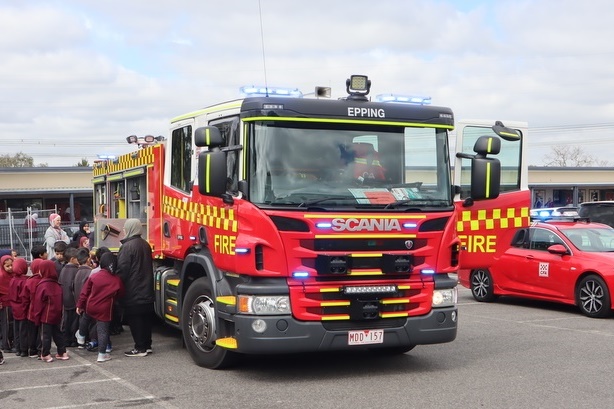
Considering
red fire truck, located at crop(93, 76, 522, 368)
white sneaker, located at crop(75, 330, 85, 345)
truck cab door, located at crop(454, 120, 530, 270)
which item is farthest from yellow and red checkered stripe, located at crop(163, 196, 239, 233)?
→ truck cab door, located at crop(454, 120, 530, 270)

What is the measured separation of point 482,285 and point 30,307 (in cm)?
890

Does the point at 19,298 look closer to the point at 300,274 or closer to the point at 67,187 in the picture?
the point at 300,274

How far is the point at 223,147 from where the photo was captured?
812cm

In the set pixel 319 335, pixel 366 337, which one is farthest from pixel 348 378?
pixel 319 335

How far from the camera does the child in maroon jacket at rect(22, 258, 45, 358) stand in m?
9.54

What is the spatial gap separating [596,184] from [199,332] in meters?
47.8

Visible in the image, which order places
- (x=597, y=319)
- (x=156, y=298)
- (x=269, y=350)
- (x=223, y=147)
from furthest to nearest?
(x=597, y=319) → (x=156, y=298) → (x=223, y=147) → (x=269, y=350)

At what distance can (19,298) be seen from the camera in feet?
31.8

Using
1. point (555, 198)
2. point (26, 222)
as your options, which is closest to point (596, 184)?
point (555, 198)

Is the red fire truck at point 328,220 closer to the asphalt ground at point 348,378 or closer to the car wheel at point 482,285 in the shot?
the asphalt ground at point 348,378

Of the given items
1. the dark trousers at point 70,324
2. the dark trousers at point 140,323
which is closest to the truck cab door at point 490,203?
the dark trousers at point 140,323

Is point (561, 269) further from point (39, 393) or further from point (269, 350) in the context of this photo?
point (39, 393)

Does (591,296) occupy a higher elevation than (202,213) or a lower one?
lower

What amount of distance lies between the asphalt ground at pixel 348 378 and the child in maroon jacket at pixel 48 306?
308 millimetres
